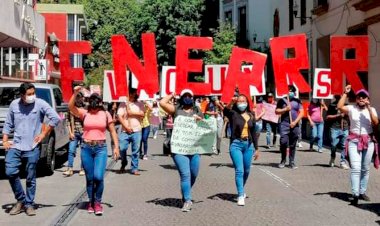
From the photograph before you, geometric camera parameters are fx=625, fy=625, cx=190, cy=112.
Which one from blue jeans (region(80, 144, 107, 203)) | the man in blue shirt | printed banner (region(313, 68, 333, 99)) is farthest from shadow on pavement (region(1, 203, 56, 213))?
printed banner (region(313, 68, 333, 99))

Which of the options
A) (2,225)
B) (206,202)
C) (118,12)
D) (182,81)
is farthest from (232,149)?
(118,12)

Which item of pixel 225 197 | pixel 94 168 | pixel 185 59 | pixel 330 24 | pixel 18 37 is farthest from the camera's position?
pixel 330 24

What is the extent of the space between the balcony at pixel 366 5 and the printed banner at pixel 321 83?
866 centimetres

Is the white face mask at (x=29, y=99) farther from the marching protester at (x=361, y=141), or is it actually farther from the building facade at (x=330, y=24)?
the building facade at (x=330, y=24)

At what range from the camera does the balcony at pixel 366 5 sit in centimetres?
2065

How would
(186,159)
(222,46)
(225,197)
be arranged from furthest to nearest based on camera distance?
(222,46)
(225,197)
(186,159)

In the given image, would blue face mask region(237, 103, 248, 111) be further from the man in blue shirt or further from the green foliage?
the green foliage

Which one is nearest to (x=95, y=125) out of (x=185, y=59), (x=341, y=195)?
(x=185, y=59)

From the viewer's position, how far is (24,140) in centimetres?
859

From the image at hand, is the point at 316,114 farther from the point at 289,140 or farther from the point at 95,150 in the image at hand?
the point at 95,150

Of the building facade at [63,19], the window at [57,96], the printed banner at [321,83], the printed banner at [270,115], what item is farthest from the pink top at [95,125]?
the building facade at [63,19]

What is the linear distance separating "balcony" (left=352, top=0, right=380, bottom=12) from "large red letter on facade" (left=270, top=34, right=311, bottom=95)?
34.2 ft

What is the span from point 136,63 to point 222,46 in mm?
30256

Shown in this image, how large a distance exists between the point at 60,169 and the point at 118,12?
54259 millimetres
